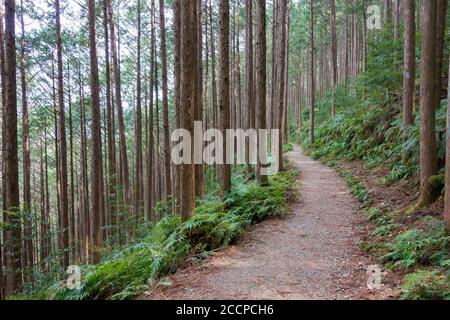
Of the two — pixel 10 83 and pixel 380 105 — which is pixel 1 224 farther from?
pixel 380 105

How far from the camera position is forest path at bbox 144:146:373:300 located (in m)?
4.89


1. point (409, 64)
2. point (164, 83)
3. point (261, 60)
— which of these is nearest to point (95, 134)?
point (164, 83)

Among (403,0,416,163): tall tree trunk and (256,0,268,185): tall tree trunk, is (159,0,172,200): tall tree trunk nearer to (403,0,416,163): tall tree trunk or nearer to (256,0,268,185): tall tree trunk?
(256,0,268,185): tall tree trunk

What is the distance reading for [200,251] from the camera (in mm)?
6695

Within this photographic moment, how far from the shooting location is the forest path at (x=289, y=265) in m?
4.89

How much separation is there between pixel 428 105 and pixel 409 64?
3415mm

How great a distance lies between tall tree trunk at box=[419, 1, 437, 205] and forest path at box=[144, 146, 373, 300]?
167cm

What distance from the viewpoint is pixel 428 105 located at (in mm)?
7648

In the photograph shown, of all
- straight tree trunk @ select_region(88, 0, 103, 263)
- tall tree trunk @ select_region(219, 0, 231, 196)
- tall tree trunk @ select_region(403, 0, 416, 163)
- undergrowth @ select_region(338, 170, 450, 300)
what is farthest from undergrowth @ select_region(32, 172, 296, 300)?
tall tree trunk @ select_region(403, 0, 416, 163)

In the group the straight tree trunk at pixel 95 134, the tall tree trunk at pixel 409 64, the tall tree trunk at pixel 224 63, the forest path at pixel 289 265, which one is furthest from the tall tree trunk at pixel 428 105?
the straight tree trunk at pixel 95 134

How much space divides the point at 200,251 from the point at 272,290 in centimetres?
217

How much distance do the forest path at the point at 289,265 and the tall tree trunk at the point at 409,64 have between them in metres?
3.61

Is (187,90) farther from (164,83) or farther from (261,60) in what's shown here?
(164,83)
